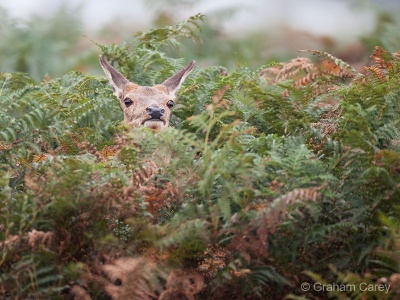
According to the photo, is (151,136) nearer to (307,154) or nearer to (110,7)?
(307,154)

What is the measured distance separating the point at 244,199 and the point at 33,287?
4.89 feet

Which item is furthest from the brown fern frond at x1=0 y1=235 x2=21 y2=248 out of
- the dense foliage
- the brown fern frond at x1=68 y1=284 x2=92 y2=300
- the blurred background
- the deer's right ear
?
the blurred background

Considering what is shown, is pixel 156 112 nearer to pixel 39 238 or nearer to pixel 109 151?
pixel 109 151

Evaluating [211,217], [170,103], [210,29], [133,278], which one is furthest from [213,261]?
[210,29]

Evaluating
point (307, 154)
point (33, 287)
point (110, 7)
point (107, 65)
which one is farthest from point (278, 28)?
point (33, 287)

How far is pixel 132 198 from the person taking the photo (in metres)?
6.05

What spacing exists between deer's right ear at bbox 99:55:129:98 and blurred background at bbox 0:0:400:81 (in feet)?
11.6

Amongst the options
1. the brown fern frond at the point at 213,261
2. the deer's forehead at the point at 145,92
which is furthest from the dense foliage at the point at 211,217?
the deer's forehead at the point at 145,92

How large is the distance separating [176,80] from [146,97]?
369 millimetres

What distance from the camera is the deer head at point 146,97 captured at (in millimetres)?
9125

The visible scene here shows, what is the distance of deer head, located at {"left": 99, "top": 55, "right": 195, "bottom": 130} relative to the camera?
9125 millimetres

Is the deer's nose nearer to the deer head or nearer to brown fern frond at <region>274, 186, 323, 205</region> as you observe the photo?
the deer head

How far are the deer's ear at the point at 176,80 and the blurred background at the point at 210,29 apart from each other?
3.48m

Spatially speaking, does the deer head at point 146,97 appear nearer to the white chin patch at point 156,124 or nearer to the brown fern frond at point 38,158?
the white chin patch at point 156,124
